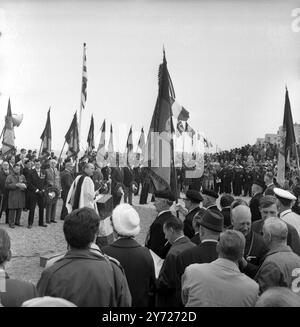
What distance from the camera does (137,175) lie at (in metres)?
23.7

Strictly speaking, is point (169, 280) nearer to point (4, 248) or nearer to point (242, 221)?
point (242, 221)

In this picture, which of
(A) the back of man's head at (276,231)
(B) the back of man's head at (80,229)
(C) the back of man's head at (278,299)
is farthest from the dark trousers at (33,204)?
(C) the back of man's head at (278,299)

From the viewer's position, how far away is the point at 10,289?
8.05 ft

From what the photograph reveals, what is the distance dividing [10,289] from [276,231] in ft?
8.19

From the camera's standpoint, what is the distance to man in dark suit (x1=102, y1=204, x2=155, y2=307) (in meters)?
3.57

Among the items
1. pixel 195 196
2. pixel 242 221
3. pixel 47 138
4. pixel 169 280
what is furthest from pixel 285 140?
pixel 47 138

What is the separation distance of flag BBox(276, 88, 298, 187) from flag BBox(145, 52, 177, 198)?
3914mm

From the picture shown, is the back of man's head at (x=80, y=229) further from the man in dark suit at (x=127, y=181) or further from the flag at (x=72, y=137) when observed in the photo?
the flag at (x=72, y=137)

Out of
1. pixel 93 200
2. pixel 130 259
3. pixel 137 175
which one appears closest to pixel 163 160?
pixel 93 200

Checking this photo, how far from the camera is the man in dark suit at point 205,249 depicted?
3619 millimetres

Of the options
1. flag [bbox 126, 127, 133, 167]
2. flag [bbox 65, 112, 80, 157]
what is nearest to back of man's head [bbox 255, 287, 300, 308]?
flag [bbox 65, 112, 80, 157]
